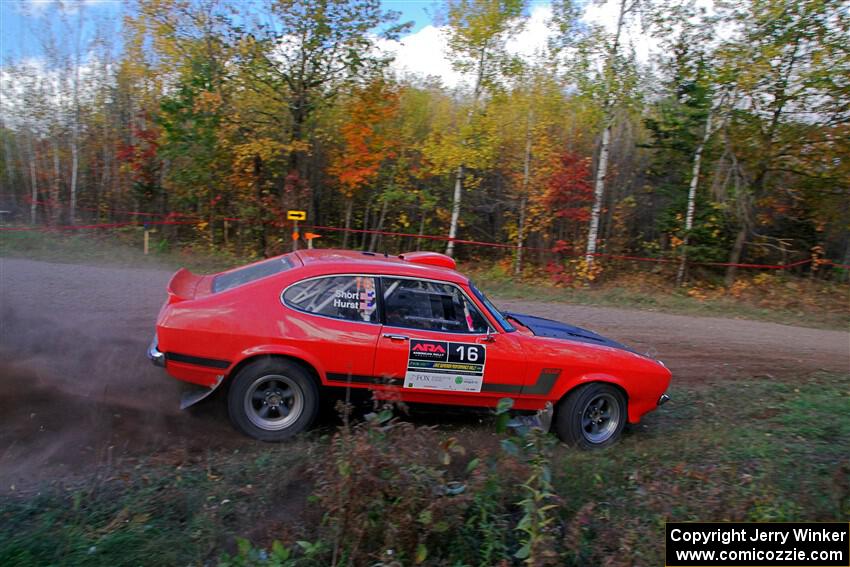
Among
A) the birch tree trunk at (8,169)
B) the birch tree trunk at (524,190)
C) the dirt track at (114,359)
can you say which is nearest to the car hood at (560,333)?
the dirt track at (114,359)

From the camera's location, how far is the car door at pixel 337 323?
16.4 feet

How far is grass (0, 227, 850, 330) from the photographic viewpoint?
45.8ft

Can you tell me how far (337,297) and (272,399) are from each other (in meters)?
1.02

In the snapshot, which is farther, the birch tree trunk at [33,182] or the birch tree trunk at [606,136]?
the birch tree trunk at [33,182]

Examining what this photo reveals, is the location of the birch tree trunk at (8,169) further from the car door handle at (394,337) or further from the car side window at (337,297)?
the car door handle at (394,337)

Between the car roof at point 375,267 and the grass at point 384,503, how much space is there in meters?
1.47

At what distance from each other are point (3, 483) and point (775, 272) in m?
19.2

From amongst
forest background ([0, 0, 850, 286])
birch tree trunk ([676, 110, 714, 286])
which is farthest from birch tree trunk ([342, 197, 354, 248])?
birch tree trunk ([676, 110, 714, 286])

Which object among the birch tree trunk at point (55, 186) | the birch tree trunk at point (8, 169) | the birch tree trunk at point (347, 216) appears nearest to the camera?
the birch tree trunk at point (347, 216)

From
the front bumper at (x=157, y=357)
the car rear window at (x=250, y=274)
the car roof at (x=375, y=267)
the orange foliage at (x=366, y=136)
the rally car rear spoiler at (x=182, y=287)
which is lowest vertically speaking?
the front bumper at (x=157, y=357)

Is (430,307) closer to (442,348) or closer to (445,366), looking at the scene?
Result: (442,348)

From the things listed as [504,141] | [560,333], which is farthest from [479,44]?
[560,333]

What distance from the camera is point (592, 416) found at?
5.60 meters

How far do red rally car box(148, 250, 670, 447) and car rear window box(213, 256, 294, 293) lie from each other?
22mm
